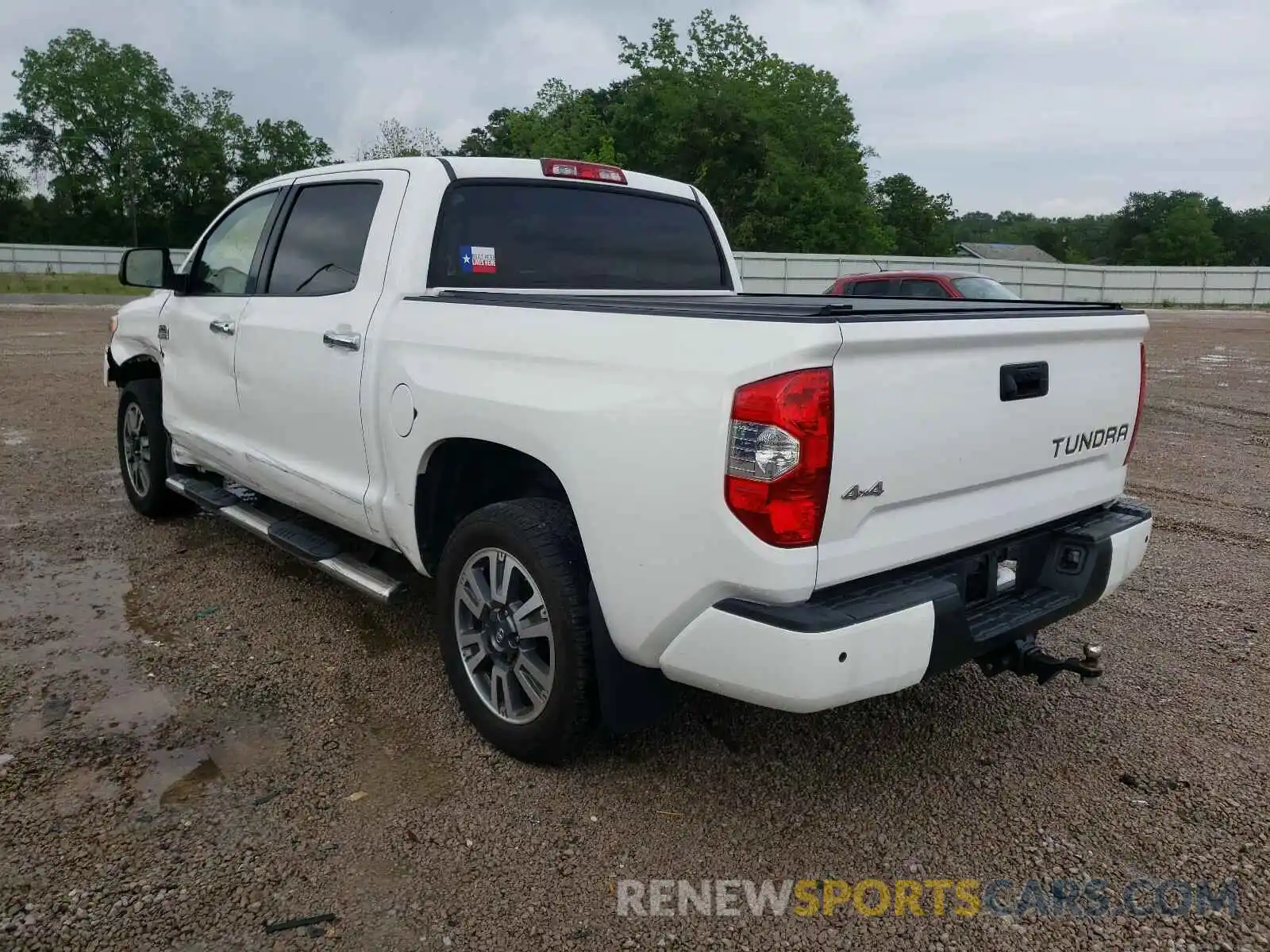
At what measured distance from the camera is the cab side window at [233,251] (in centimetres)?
455

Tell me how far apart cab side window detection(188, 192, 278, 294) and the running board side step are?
1018 millimetres

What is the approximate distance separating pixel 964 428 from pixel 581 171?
86.7 inches

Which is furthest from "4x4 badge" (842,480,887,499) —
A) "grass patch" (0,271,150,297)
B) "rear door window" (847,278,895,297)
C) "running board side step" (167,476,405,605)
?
"grass patch" (0,271,150,297)

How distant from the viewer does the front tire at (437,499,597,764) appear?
110 inches

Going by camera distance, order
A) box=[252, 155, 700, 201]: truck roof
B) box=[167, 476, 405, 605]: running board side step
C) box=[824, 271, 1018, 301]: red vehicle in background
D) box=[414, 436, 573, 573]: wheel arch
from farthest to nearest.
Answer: box=[824, 271, 1018, 301]: red vehicle in background → box=[252, 155, 700, 201]: truck roof → box=[167, 476, 405, 605]: running board side step → box=[414, 436, 573, 573]: wheel arch

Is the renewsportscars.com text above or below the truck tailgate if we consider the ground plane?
below

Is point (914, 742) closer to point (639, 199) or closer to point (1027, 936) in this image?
point (1027, 936)

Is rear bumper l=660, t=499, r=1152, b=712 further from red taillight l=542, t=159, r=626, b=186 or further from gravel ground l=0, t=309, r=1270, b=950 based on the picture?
red taillight l=542, t=159, r=626, b=186

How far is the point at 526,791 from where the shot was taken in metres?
2.96

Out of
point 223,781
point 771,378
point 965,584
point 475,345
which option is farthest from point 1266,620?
point 223,781

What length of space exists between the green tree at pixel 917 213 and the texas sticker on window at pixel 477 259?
212 feet

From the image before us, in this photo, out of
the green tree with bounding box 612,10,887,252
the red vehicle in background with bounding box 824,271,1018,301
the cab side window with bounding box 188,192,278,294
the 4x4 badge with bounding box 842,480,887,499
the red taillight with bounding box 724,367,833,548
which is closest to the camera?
the red taillight with bounding box 724,367,833,548

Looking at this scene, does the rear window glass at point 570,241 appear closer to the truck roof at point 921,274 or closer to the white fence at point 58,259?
the truck roof at point 921,274

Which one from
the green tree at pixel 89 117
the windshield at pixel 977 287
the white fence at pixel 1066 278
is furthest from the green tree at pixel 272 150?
the windshield at pixel 977 287
